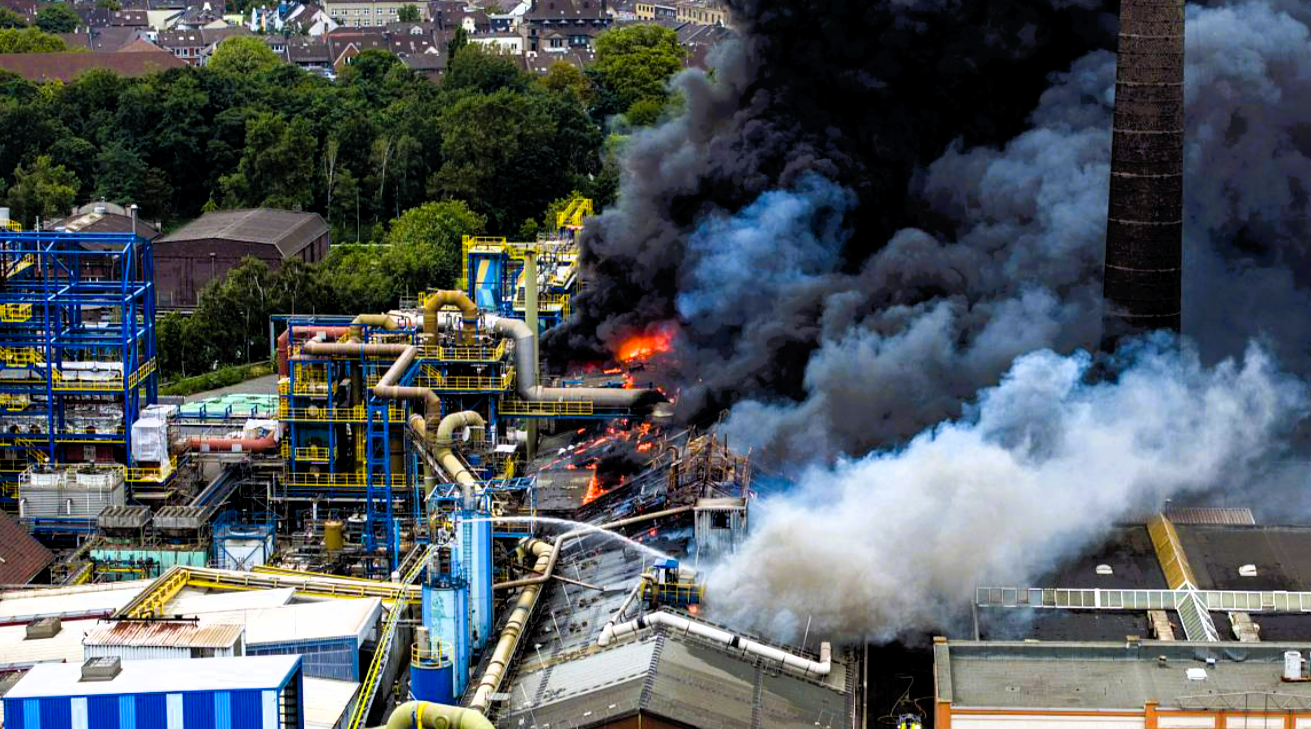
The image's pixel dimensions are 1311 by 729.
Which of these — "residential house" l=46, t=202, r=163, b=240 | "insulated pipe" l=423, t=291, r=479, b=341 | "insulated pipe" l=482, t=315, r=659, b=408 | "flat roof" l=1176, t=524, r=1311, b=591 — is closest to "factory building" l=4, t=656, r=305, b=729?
"flat roof" l=1176, t=524, r=1311, b=591

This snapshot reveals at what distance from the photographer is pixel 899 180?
71.4 metres

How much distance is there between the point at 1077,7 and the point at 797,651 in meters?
24.5

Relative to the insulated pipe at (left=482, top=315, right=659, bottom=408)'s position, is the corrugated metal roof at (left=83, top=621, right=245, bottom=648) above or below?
below

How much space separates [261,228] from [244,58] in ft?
156

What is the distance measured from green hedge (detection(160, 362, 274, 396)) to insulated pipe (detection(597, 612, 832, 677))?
130 ft

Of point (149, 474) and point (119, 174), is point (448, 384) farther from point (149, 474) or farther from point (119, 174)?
point (119, 174)

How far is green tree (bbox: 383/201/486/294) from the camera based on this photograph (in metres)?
102

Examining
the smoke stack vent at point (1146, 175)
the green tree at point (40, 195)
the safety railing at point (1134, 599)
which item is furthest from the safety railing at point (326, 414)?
the green tree at point (40, 195)

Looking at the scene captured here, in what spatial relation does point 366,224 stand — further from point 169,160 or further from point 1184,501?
point 1184,501

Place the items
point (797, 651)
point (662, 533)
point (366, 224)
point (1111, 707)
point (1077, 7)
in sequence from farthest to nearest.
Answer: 1. point (366, 224)
2. point (1077, 7)
3. point (662, 533)
4. point (797, 651)
5. point (1111, 707)

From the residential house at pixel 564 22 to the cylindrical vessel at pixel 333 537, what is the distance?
12371 centimetres

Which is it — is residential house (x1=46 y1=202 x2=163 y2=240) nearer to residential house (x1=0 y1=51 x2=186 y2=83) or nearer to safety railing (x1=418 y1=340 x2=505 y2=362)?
residential house (x1=0 y1=51 x2=186 y2=83)

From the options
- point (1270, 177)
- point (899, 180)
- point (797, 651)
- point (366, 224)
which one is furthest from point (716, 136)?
point (366, 224)

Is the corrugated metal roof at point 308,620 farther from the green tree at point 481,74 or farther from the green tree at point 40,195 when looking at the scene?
the green tree at point 481,74
